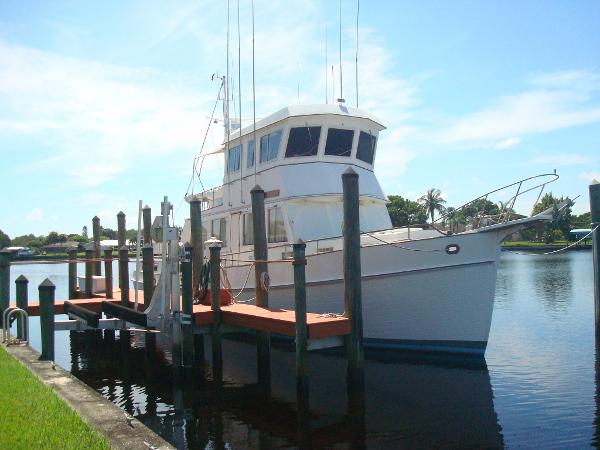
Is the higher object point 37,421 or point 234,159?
point 234,159

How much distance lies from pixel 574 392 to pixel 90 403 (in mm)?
8119

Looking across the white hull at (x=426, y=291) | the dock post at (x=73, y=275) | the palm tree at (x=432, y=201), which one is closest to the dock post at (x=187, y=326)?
the white hull at (x=426, y=291)

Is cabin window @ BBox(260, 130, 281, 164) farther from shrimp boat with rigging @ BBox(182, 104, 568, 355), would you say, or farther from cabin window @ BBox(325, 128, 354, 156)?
cabin window @ BBox(325, 128, 354, 156)

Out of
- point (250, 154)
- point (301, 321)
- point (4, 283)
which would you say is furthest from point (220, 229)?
point (301, 321)

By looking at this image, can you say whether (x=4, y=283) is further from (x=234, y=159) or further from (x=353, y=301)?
(x=353, y=301)

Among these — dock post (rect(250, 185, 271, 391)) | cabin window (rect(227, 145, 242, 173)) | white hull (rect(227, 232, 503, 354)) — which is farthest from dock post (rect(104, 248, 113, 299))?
white hull (rect(227, 232, 503, 354))

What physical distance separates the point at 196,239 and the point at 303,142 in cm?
432

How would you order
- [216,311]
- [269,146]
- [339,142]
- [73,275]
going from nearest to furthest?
[216,311]
[339,142]
[269,146]
[73,275]

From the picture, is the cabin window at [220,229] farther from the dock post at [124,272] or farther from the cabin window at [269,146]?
the dock post at [124,272]

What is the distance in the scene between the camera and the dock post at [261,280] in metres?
11.1

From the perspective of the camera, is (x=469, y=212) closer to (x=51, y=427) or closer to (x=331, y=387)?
(x=331, y=387)

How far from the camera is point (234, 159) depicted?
17219mm

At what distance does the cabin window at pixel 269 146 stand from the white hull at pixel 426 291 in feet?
12.3

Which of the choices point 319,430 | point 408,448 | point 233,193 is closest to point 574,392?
point 408,448
